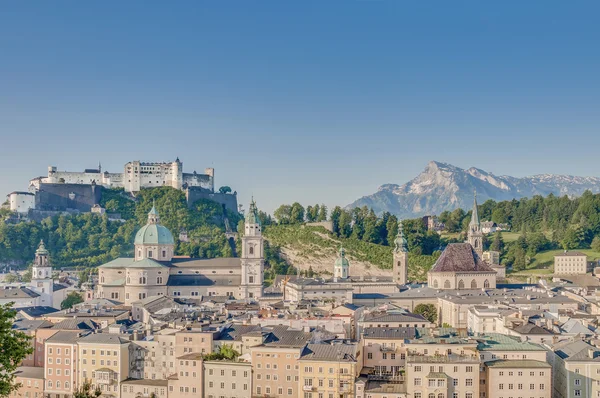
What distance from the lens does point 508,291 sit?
86.1 metres

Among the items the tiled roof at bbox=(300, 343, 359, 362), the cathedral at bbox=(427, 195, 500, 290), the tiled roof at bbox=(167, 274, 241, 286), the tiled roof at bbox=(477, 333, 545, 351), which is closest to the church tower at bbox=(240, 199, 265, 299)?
the tiled roof at bbox=(167, 274, 241, 286)

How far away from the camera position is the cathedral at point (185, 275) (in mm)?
90750

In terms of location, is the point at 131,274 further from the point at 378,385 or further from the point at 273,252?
the point at 378,385

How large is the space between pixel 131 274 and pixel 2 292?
47.0ft

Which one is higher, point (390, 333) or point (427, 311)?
point (390, 333)

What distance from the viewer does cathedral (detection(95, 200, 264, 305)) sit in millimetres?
90750

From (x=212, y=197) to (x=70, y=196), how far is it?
24449mm

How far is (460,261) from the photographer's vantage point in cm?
9431

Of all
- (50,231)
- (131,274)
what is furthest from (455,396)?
(50,231)

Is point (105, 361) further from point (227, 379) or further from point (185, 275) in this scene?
point (185, 275)

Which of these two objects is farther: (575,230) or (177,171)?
(177,171)

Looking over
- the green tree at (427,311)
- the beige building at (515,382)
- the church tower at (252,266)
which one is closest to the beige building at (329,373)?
the beige building at (515,382)

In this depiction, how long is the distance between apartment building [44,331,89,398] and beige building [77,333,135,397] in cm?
86

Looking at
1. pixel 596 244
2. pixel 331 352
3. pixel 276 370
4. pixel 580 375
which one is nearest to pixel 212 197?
pixel 596 244
